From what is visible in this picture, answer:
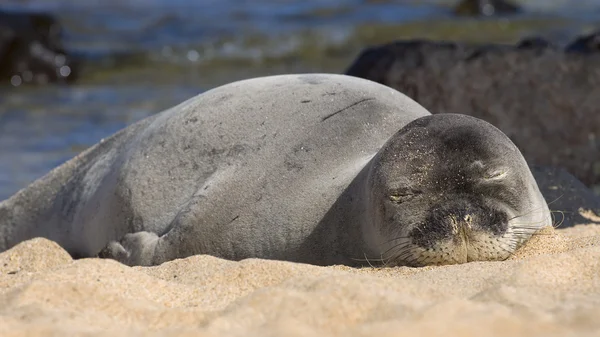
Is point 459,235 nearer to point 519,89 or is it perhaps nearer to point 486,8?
point 519,89

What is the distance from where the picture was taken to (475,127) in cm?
413

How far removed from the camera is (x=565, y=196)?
5.62 metres

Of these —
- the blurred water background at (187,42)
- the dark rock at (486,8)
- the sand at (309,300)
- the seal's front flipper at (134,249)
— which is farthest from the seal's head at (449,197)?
the dark rock at (486,8)

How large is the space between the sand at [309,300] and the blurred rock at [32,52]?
36.3 feet

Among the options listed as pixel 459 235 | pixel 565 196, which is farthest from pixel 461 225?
pixel 565 196

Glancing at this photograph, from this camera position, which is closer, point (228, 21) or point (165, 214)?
point (165, 214)

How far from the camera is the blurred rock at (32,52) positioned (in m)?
14.6

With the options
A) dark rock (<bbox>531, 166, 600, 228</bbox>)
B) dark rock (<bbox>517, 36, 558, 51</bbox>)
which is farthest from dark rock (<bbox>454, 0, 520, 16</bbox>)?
dark rock (<bbox>531, 166, 600, 228</bbox>)

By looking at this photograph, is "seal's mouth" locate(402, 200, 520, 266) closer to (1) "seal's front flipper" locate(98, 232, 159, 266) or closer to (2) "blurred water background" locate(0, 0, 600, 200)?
(1) "seal's front flipper" locate(98, 232, 159, 266)

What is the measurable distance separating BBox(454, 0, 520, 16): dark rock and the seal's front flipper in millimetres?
15419

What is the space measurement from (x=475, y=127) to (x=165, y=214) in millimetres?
1571

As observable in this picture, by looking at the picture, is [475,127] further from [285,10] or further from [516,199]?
[285,10]

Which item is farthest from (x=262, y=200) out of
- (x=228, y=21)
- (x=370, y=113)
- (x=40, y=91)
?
(x=228, y=21)

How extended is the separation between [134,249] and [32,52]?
1132 cm
